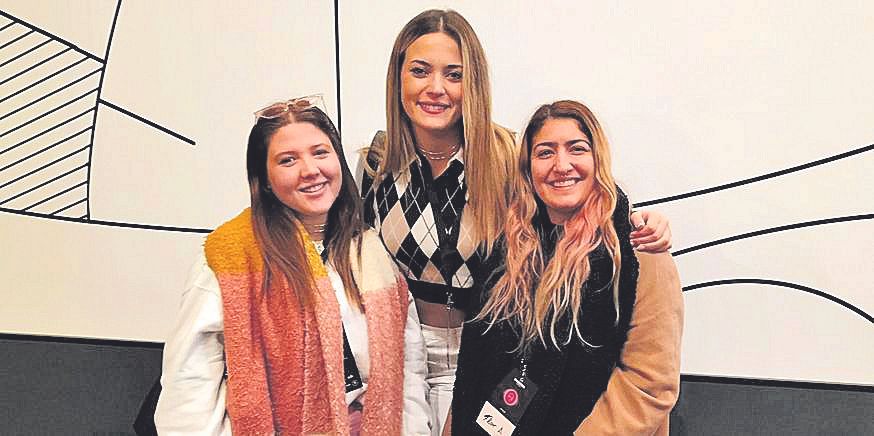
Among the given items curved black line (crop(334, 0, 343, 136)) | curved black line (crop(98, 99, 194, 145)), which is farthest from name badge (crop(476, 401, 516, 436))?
curved black line (crop(98, 99, 194, 145))

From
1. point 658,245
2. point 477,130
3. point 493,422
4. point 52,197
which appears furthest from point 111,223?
point 658,245

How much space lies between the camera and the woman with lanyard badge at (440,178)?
169cm

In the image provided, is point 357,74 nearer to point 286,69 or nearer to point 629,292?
point 286,69

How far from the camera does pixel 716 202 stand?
200 cm

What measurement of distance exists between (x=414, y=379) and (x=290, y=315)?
0.31 m

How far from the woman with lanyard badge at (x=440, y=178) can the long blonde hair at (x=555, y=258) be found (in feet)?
0.27

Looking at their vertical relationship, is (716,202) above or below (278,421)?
above

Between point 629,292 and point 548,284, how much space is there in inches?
5.7

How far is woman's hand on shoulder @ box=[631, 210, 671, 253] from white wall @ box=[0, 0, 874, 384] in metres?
0.50

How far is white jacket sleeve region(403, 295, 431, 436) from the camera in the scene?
1717 mm

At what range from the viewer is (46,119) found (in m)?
2.32

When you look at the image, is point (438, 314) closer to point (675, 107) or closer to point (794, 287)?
point (675, 107)

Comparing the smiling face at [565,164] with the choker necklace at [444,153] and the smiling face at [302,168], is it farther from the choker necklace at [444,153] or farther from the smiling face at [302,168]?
the smiling face at [302,168]

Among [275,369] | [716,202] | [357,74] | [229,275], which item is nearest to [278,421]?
[275,369]
